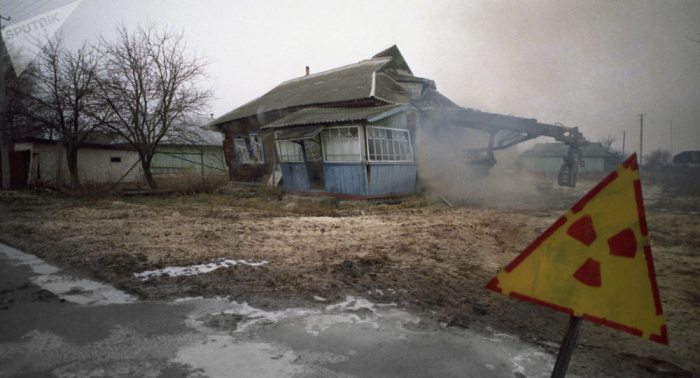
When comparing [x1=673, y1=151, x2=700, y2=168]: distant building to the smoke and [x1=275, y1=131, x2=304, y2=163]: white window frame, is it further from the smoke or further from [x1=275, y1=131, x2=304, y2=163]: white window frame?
[x1=275, y1=131, x2=304, y2=163]: white window frame

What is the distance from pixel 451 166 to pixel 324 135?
568cm

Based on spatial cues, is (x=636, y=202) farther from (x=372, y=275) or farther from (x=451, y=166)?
(x=451, y=166)

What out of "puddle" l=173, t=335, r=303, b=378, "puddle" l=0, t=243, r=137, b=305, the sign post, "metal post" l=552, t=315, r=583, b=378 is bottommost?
"puddle" l=173, t=335, r=303, b=378

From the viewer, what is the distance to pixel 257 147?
56.9 feet

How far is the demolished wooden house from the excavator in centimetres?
3

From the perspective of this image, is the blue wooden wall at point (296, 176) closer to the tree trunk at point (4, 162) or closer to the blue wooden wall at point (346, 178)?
the blue wooden wall at point (346, 178)

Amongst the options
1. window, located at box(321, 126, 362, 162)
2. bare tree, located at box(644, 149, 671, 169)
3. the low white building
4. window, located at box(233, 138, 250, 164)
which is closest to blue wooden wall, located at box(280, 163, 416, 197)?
window, located at box(321, 126, 362, 162)

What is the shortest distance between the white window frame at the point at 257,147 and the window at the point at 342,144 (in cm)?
608

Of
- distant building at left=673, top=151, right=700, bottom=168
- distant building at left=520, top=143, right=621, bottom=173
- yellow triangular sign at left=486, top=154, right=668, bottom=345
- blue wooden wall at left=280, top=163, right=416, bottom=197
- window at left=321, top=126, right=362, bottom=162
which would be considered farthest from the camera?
distant building at left=520, top=143, right=621, bottom=173

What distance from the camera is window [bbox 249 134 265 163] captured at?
1697 centimetres

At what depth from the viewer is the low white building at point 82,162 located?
17888 mm

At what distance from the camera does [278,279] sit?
4.06 metres

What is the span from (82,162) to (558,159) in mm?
56709

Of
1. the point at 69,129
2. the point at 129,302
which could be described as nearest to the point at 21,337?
the point at 129,302
